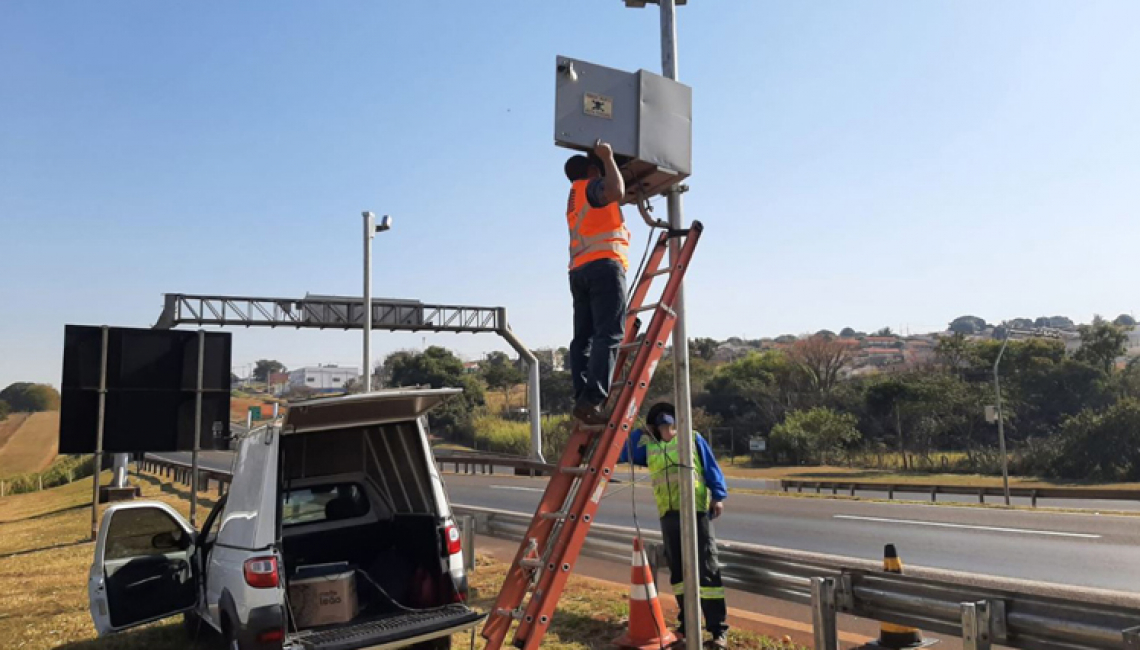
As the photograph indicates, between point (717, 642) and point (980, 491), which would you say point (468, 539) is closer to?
point (717, 642)

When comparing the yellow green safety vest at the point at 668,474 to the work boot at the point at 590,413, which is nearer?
the work boot at the point at 590,413

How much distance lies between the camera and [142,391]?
→ 13797 millimetres

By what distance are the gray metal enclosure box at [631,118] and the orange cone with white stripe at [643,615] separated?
2796 millimetres

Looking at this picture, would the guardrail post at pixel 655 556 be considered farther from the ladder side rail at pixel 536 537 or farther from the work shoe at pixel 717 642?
the ladder side rail at pixel 536 537

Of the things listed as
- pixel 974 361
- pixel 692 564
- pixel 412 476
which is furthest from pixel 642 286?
pixel 974 361

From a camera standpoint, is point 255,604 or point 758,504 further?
point 758,504

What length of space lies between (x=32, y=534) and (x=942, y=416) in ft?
141

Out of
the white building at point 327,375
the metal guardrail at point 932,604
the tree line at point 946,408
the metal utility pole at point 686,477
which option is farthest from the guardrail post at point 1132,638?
the white building at point 327,375

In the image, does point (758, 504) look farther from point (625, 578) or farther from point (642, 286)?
point (642, 286)

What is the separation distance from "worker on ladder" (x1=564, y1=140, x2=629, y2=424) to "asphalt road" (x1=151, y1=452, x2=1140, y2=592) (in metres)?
4.31

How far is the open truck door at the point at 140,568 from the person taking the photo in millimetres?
6480

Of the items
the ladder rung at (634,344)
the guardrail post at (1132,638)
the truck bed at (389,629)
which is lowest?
the truck bed at (389,629)

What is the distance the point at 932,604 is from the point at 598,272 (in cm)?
290

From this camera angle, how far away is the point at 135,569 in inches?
262
